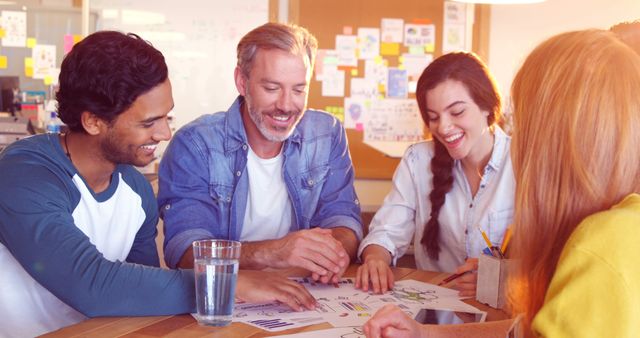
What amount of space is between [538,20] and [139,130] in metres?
3.67

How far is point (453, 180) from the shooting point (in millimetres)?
2238

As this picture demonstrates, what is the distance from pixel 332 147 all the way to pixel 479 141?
457 mm

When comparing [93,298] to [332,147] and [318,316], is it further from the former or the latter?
[332,147]

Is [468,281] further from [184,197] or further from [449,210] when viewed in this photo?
[184,197]

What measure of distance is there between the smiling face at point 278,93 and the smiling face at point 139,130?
465 mm

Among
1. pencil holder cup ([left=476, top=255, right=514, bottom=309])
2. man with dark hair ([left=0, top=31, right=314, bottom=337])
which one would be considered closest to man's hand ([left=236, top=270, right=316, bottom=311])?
man with dark hair ([left=0, top=31, right=314, bottom=337])

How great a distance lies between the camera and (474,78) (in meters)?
2.15

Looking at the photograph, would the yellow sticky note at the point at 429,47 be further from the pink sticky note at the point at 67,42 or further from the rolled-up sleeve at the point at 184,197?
the rolled-up sleeve at the point at 184,197

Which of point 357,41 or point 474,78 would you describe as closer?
point 474,78

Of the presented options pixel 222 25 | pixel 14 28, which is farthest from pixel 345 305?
pixel 14 28

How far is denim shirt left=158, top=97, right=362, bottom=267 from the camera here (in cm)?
199

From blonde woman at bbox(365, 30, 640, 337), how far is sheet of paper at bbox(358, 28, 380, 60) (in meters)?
3.71

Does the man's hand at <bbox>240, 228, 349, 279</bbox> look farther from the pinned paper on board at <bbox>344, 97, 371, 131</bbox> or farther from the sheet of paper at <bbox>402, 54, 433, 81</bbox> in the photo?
the sheet of paper at <bbox>402, 54, 433, 81</bbox>

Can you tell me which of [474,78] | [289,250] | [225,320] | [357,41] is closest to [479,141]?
[474,78]
